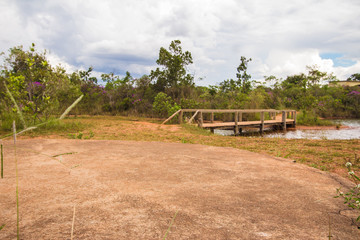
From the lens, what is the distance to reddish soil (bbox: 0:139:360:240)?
1.32 meters

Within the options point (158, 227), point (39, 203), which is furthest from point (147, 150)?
point (158, 227)

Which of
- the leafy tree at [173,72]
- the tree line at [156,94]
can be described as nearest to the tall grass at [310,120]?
the tree line at [156,94]

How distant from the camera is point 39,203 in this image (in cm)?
162

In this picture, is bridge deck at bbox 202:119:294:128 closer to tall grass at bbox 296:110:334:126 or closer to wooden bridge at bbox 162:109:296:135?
wooden bridge at bbox 162:109:296:135

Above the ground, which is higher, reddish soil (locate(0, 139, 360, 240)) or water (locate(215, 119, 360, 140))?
reddish soil (locate(0, 139, 360, 240))

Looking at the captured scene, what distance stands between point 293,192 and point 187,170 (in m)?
1.00

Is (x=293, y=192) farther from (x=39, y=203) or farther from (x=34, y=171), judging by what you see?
(x=34, y=171)

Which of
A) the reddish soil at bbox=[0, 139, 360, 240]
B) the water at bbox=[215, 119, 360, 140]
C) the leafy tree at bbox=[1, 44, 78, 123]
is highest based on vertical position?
the leafy tree at bbox=[1, 44, 78, 123]

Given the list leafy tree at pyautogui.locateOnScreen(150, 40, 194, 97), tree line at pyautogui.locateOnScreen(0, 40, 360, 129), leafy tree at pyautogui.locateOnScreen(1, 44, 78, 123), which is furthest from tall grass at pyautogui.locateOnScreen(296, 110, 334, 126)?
leafy tree at pyautogui.locateOnScreen(1, 44, 78, 123)

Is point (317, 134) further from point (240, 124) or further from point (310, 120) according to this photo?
point (310, 120)

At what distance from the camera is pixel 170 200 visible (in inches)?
67.6

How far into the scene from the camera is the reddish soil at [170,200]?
1324 millimetres

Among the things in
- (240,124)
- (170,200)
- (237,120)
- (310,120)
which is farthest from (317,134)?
(170,200)

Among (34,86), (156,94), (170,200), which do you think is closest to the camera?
(170,200)
